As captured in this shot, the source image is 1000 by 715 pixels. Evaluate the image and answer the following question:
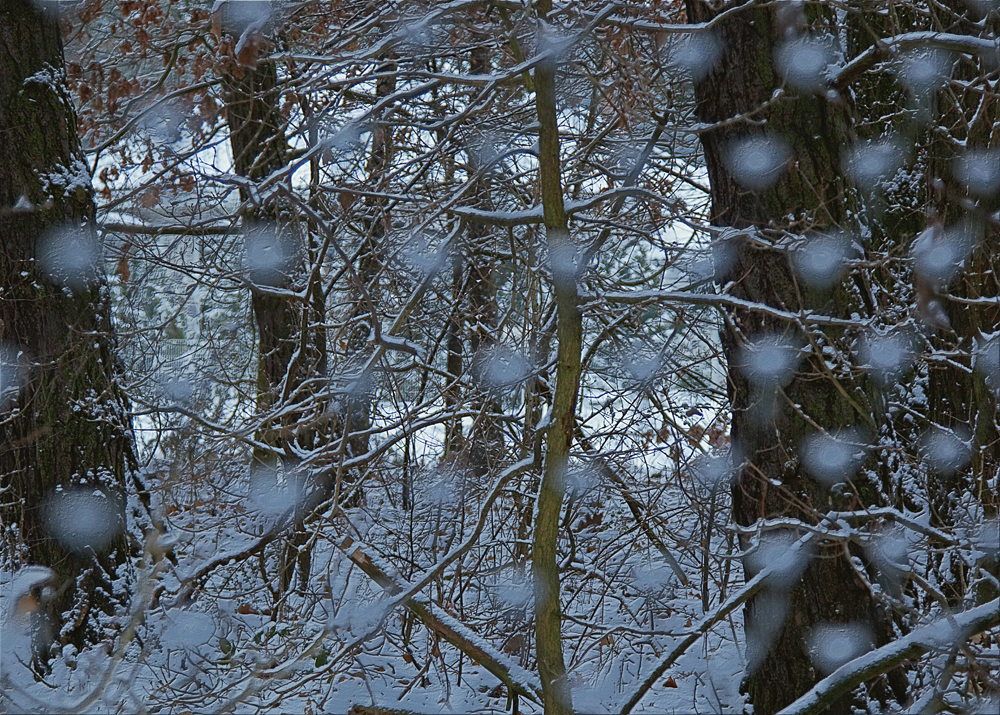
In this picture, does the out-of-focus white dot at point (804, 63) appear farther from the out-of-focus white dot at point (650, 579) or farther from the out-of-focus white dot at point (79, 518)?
the out-of-focus white dot at point (79, 518)

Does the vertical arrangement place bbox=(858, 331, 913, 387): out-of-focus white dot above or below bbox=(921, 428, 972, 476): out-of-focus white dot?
above

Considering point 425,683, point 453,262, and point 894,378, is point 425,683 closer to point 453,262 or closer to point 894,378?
point 453,262

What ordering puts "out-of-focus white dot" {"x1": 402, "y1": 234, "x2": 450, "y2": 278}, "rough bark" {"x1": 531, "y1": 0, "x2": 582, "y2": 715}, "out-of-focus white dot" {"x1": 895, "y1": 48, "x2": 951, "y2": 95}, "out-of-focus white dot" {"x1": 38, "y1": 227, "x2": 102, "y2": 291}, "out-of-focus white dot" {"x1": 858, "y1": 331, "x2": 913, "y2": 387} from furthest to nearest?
1. "out-of-focus white dot" {"x1": 38, "y1": 227, "x2": 102, "y2": 291}
2. "out-of-focus white dot" {"x1": 402, "y1": 234, "x2": 450, "y2": 278}
3. "out-of-focus white dot" {"x1": 895, "y1": 48, "x2": 951, "y2": 95}
4. "out-of-focus white dot" {"x1": 858, "y1": 331, "x2": 913, "y2": 387}
5. "rough bark" {"x1": 531, "y1": 0, "x2": 582, "y2": 715}

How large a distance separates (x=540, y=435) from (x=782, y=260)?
4.31 feet

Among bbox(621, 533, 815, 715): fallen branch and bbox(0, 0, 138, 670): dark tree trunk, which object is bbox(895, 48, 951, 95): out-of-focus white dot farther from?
bbox(0, 0, 138, 670): dark tree trunk

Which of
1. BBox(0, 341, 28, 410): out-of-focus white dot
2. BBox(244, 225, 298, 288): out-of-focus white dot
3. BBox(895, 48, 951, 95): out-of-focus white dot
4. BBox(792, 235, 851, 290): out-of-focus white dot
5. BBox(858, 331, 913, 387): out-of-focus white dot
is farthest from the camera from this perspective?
BBox(0, 341, 28, 410): out-of-focus white dot

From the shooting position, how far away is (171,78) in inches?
263

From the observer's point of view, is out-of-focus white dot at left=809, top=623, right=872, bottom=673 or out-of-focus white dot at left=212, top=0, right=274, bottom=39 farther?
out-of-focus white dot at left=809, top=623, right=872, bottom=673

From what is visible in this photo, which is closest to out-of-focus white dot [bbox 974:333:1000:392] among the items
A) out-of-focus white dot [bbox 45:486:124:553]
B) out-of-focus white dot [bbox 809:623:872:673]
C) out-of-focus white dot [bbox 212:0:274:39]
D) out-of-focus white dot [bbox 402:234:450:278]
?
out-of-focus white dot [bbox 809:623:872:673]

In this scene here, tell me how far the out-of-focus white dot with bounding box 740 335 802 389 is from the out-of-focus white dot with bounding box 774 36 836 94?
1109 millimetres

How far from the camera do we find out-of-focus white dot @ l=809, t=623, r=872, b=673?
144 inches

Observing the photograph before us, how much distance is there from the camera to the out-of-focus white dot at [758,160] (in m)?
3.75

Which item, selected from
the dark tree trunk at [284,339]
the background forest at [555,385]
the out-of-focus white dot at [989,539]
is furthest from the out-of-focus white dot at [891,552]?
the dark tree trunk at [284,339]

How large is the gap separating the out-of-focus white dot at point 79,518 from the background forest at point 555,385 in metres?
0.03
